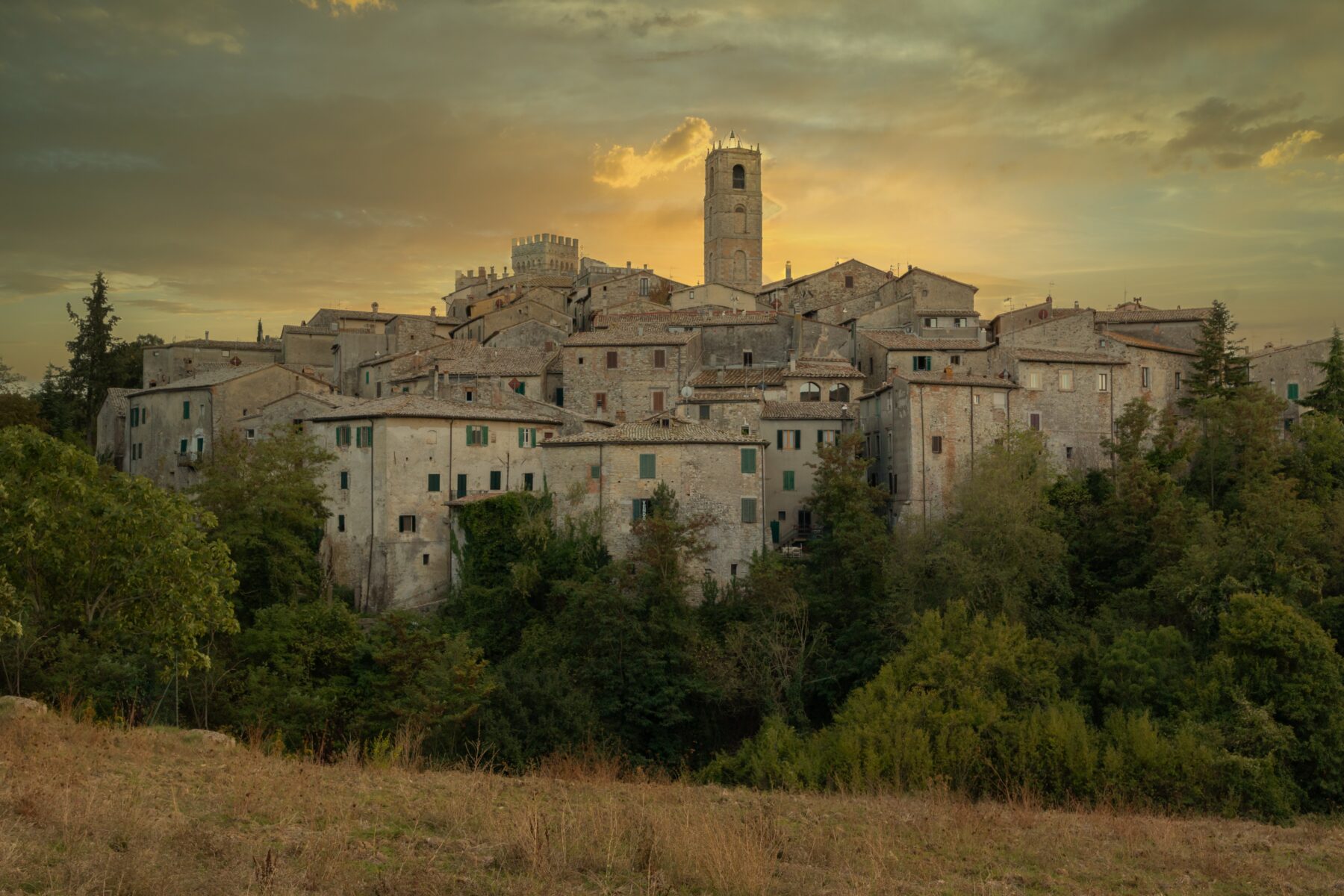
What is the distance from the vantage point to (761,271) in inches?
3418

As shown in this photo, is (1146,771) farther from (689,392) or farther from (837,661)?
(689,392)

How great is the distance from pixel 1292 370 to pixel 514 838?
150 feet

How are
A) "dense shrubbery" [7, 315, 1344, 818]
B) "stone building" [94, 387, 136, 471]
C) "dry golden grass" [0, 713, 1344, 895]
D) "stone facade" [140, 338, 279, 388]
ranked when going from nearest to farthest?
"dry golden grass" [0, 713, 1344, 895] < "dense shrubbery" [7, 315, 1344, 818] < "stone building" [94, 387, 136, 471] < "stone facade" [140, 338, 279, 388]

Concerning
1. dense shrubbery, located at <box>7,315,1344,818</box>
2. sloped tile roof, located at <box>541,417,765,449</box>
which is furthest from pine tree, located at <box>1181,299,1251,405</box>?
sloped tile roof, located at <box>541,417,765,449</box>

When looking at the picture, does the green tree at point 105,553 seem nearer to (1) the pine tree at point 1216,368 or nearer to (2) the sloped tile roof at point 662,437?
(2) the sloped tile roof at point 662,437

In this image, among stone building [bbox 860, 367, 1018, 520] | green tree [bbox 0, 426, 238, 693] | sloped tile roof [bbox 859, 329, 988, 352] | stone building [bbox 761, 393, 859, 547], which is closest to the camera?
green tree [bbox 0, 426, 238, 693]

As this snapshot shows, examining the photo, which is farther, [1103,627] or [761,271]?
[761,271]

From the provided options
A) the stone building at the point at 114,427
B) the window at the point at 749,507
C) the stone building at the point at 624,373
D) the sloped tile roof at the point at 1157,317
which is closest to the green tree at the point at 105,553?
the window at the point at 749,507

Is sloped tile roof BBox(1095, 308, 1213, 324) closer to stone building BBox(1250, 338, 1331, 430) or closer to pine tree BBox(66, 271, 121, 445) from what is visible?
stone building BBox(1250, 338, 1331, 430)

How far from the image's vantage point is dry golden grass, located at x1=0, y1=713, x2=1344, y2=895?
873 cm

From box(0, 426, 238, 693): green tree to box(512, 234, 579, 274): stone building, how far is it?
88276mm

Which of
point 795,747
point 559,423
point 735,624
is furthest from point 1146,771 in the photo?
point 559,423

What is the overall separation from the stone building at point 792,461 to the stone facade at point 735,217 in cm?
4603

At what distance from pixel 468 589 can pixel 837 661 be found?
1155 centimetres
